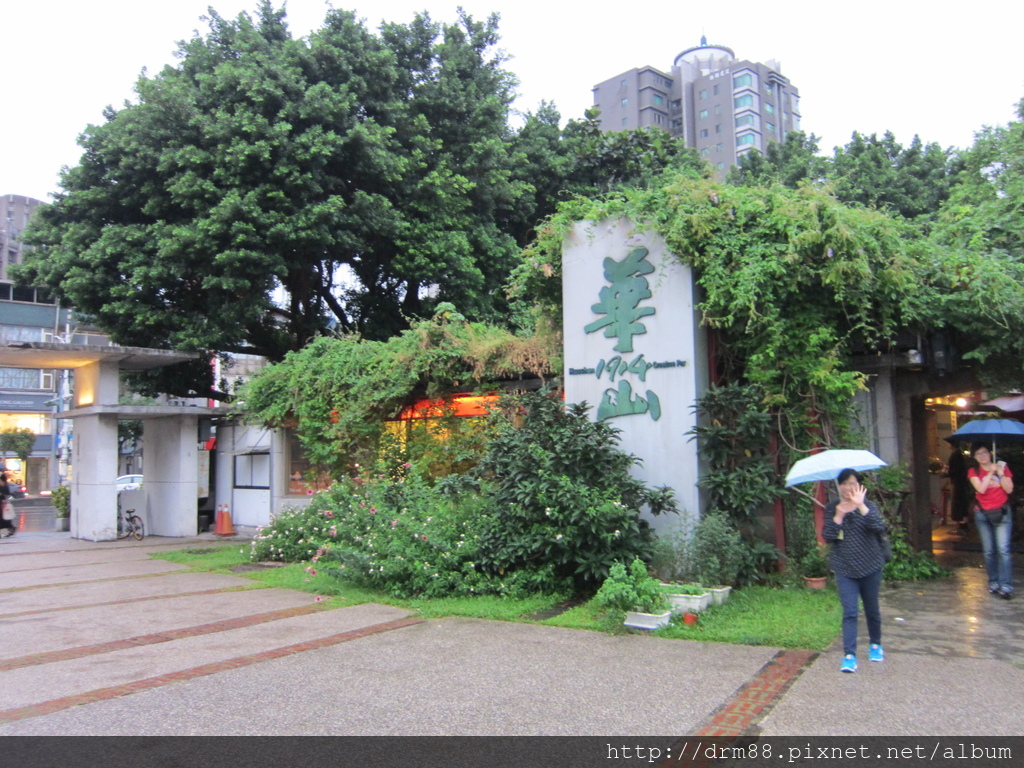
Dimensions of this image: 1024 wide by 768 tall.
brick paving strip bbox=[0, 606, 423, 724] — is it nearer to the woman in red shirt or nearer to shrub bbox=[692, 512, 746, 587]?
shrub bbox=[692, 512, 746, 587]

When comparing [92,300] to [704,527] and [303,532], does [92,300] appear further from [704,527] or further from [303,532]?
[704,527]

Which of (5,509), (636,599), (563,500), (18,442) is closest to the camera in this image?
(636,599)

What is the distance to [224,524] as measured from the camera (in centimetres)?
1767

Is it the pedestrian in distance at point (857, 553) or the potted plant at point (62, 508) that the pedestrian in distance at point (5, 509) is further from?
the pedestrian in distance at point (857, 553)

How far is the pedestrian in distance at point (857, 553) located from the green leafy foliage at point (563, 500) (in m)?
2.48

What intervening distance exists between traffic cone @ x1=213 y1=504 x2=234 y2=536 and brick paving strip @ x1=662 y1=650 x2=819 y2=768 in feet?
46.9

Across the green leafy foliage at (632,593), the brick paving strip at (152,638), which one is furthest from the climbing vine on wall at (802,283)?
the brick paving strip at (152,638)

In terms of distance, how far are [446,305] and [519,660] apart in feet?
24.7

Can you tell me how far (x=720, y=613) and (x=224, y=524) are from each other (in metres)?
13.4

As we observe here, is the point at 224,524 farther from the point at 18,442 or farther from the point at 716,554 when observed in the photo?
the point at 18,442

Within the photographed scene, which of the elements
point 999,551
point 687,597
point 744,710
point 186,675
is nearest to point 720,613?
point 687,597

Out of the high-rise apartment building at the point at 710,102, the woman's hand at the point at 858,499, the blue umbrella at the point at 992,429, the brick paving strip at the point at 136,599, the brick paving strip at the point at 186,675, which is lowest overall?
the brick paving strip at the point at 136,599

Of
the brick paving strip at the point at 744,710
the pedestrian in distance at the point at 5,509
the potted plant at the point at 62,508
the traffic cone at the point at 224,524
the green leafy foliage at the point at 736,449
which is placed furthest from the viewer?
the potted plant at the point at 62,508

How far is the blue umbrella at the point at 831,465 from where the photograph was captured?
6.16 metres
